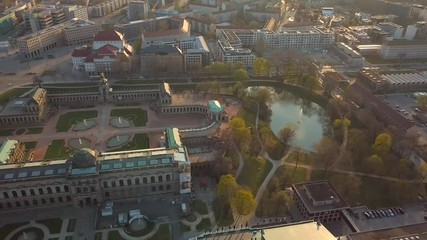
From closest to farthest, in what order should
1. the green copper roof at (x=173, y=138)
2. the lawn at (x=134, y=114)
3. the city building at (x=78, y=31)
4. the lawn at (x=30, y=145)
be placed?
the green copper roof at (x=173, y=138) < the lawn at (x=30, y=145) < the lawn at (x=134, y=114) < the city building at (x=78, y=31)

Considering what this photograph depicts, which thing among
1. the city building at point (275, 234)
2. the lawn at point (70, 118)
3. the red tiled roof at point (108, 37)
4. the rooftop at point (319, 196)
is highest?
the red tiled roof at point (108, 37)

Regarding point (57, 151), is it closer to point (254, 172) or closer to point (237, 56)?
point (254, 172)

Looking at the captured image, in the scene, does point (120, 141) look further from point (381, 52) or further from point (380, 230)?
point (381, 52)

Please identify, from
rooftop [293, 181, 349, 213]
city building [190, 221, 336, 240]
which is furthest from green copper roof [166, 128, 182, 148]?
rooftop [293, 181, 349, 213]

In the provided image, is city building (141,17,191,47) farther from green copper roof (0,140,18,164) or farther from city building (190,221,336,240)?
city building (190,221,336,240)

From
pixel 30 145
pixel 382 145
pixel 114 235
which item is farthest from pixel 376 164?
pixel 30 145

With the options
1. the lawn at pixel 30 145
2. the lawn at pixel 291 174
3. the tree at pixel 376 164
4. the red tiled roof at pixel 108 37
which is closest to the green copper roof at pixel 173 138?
the lawn at pixel 291 174

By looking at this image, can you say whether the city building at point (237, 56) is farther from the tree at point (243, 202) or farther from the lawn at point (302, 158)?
the tree at point (243, 202)
